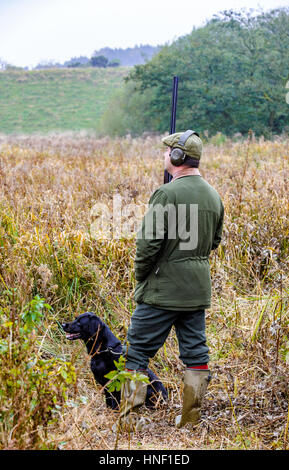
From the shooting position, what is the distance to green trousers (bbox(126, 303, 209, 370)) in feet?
10.7

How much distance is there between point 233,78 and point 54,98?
92.2 ft

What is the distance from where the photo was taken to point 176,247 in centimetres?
321

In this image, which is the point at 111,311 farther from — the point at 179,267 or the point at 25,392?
the point at 25,392

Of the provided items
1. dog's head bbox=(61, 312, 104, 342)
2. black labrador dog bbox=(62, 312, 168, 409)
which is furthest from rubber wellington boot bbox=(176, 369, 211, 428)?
dog's head bbox=(61, 312, 104, 342)

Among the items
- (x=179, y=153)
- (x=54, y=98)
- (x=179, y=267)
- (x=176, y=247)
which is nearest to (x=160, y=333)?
(x=179, y=267)

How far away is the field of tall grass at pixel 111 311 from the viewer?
261 cm

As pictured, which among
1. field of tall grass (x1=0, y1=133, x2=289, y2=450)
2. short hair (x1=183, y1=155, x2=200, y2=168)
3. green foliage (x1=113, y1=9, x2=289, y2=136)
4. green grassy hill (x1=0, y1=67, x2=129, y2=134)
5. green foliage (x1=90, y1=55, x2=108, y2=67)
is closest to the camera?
field of tall grass (x1=0, y1=133, x2=289, y2=450)

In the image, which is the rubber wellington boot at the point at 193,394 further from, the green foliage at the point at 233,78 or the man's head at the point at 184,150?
the green foliage at the point at 233,78

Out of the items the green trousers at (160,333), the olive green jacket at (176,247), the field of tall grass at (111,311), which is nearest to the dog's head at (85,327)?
the field of tall grass at (111,311)

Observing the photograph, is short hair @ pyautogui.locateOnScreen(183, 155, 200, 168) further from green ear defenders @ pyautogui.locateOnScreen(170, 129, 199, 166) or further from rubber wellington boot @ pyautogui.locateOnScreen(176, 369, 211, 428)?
rubber wellington boot @ pyautogui.locateOnScreen(176, 369, 211, 428)

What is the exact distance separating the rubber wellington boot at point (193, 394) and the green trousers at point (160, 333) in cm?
7

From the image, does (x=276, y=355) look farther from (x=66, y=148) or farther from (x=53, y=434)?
(x=66, y=148)

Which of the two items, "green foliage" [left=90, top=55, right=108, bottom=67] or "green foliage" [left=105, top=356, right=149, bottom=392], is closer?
"green foliage" [left=105, top=356, right=149, bottom=392]
